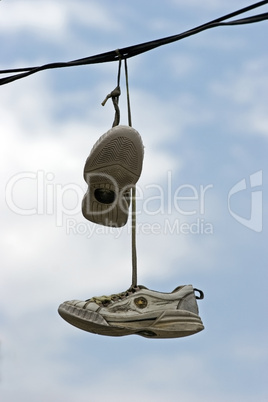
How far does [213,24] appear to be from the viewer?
516 cm

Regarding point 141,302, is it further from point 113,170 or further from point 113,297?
point 113,170

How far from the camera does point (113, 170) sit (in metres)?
5.44

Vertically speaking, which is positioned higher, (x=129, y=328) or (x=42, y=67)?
(x=42, y=67)

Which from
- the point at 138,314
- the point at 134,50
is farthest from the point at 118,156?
the point at 138,314

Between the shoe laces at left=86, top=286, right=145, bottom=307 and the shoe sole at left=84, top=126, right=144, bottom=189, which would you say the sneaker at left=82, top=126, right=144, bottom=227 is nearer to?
the shoe sole at left=84, top=126, right=144, bottom=189

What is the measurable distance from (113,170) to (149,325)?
2.62ft

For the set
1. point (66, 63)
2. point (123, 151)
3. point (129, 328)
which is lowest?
point (129, 328)

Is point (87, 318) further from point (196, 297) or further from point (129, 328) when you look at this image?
point (196, 297)

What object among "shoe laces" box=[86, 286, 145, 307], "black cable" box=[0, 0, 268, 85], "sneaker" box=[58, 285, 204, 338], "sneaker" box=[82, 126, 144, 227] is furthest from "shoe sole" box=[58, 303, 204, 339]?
"black cable" box=[0, 0, 268, 85]

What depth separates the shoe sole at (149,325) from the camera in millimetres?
5184

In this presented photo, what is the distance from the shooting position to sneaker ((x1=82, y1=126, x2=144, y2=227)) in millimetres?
5379

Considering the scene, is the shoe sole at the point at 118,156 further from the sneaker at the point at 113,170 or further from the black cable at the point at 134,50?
the black cable at the point at 134,50

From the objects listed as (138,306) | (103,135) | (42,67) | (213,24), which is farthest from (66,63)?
(138,306)

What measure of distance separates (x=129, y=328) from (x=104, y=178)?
79 centimetres
